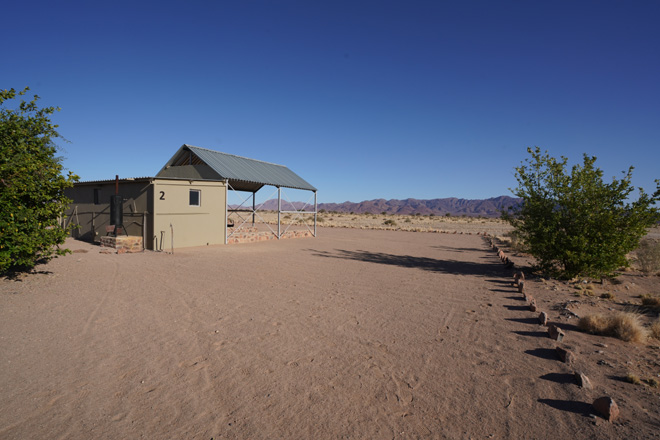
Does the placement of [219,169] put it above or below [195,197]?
above

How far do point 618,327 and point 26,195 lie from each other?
11.8 metres

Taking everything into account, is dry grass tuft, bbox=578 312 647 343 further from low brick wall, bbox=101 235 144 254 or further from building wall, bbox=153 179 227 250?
low brick wall, bbox=101 235 144 254

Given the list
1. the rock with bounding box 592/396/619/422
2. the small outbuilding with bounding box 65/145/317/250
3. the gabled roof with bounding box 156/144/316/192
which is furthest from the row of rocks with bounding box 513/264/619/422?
the gabled roof with bounding box 156/144/316/192

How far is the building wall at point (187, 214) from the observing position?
1548cm

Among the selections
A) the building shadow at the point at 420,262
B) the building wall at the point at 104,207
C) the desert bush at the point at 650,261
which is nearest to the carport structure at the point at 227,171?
the building wall at the point at 104,207

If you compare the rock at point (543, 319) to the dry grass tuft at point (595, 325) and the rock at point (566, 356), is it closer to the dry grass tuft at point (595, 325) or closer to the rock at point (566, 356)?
the dry grass tuft at point (595, 325)

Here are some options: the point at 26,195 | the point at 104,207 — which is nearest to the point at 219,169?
the point at 104,207

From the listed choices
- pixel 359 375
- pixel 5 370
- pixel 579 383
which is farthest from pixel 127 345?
pixel 579 383

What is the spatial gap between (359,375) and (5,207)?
7.85m

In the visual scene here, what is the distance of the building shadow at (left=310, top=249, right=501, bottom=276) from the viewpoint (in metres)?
12.8

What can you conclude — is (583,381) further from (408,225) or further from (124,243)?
A: (408,225)

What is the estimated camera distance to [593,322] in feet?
20.7

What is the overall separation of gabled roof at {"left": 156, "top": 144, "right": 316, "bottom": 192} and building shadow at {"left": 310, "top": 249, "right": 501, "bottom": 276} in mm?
5824

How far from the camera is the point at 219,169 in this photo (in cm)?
1877
